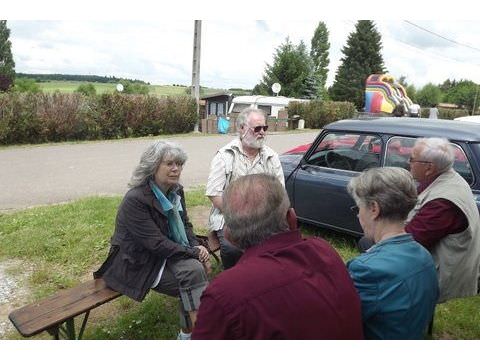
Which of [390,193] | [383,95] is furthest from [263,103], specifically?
[390,193]

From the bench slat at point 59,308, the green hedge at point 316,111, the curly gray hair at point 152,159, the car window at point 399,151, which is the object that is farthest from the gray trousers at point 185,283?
the green hedge at point 316,111

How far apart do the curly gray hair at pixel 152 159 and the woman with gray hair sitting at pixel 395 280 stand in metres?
1.59

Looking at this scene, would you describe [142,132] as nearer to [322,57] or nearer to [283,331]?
[283,331]

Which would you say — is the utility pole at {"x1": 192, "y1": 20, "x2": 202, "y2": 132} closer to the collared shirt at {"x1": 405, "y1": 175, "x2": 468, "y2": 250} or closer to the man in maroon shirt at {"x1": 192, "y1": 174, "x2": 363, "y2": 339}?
the collared shirt at {"x1": 405, "y1": 175, "x2": 468, "y2": 250}

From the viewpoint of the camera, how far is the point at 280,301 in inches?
53.3

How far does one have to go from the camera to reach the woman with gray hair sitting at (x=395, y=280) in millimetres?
1673

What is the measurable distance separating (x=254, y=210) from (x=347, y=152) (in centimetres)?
344

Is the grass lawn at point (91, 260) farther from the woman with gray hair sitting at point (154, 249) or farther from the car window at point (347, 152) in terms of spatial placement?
the car window at point (347, 152)

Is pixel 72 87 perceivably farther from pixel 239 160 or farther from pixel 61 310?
pixel 61 310

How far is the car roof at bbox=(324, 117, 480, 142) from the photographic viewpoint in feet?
12.7

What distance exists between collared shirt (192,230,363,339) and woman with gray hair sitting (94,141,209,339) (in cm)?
147

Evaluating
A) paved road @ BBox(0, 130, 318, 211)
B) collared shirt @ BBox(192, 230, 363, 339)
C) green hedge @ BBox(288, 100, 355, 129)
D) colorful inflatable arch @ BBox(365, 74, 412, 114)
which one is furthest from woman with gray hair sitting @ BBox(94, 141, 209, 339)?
colorful inflatable arch @ BBox(365, 74, 412, 114)

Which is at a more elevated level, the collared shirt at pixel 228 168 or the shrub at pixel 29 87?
the shrub at pixel 29 87

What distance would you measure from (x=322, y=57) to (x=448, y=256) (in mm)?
67138
